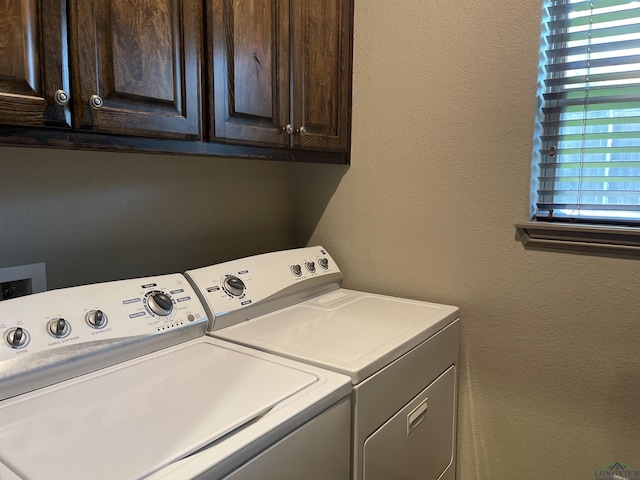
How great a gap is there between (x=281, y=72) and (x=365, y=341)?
2.79ft

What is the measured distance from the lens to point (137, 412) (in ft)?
2.79

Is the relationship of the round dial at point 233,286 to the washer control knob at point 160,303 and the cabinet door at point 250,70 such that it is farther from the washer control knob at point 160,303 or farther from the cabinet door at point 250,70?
the cabinet door at point 250,70

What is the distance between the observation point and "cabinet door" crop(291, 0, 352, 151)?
58.9 inches

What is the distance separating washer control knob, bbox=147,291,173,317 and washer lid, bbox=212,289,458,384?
16 centimetres

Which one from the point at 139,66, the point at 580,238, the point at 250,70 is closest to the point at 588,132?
the point at 580,238

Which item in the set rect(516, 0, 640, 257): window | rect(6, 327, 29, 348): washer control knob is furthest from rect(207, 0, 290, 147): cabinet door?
rect(516, 0, 640, 257): window

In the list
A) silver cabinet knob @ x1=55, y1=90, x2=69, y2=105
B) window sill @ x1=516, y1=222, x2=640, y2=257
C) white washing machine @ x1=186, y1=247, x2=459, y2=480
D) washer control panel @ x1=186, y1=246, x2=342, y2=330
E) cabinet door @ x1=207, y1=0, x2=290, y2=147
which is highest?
cabinet door @ x1=207, y1=0, x2=290, y2=147

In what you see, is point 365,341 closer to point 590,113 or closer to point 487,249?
point 487,249

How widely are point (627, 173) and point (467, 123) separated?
0.49 m

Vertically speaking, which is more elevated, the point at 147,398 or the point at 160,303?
the point at 160,303

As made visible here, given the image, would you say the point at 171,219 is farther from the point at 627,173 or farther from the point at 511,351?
the point at 627,173

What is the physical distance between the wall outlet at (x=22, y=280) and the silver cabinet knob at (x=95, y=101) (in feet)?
1.75

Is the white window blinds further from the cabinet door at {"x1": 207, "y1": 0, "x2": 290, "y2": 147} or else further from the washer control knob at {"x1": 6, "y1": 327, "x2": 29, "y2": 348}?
the washer control knob at {"x1": 6, "y1": 327, "x2": 29, "y2": 348}

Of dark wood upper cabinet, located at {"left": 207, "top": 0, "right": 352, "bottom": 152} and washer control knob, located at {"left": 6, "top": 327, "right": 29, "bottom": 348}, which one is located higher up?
dark wood upper cabinet, located at {"left": 207, "top": 0, "right": 352, "bottom": 152}
